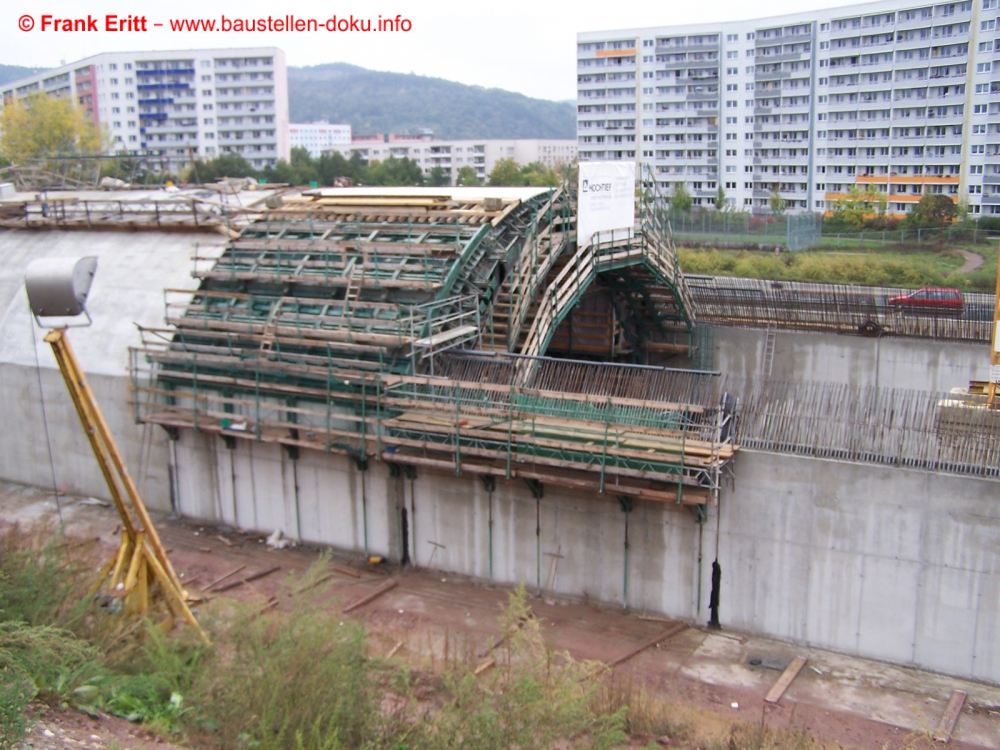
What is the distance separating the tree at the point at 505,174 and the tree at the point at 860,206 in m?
30.9

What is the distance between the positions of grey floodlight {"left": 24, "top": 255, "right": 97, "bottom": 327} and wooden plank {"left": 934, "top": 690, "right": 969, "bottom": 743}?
42.5 feet

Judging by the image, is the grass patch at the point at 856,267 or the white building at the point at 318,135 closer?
the grass patch at the point at 856,267

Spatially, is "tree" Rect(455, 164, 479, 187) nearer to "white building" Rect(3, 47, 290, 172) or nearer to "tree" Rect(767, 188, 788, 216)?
"white building" Rect(3, 47, 290, 172)

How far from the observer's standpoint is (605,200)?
2322 centimetres

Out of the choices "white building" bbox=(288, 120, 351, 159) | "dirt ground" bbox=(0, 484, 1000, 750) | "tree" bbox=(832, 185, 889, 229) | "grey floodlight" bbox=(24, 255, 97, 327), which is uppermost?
"white building" bbox=(288, 120, 351, 159)

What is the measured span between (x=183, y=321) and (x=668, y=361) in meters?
16.8

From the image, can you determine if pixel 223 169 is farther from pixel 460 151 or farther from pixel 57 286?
pixel 460 151

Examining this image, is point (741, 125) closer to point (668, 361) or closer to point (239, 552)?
point (668, 361)

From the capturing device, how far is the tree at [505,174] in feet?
278

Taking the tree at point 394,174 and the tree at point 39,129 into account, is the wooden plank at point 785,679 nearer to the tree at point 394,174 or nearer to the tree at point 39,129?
the tree at point 39,129

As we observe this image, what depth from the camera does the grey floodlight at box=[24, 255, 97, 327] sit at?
39.7 feet

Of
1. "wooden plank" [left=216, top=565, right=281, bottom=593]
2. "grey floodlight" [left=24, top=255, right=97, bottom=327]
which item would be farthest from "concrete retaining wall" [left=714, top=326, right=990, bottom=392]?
"grey floodlight" [left=24, top=255, right=97, bottom=327]

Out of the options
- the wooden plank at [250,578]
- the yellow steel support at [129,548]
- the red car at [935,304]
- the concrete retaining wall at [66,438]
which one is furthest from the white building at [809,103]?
the yellow steel support at [129,548]

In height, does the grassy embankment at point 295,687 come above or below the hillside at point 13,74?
below
